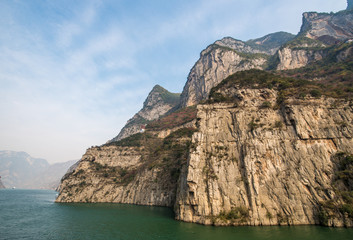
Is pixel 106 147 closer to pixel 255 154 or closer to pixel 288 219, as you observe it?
pixel 255 154

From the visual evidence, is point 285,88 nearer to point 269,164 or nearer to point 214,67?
point 269,164

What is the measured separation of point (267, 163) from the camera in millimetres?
32000

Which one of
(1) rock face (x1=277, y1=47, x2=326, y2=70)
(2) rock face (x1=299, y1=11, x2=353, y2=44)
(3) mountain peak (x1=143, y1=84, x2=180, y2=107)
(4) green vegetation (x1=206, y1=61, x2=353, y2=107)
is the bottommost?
(4) green vegetation (x1=206, y1=61, x2=353, y2=107)

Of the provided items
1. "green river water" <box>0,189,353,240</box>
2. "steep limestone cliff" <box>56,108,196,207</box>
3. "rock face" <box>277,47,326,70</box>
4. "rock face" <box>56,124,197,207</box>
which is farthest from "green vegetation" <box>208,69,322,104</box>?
"rock face" <box>277,47,326,70</box>

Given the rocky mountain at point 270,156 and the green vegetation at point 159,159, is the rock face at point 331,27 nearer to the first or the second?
the rocky mountain at point 270,156

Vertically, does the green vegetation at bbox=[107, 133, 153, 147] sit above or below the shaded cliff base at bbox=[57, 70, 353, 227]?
above

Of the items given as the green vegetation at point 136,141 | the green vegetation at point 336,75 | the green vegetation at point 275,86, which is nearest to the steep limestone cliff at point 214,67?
the green vegetation at point 336,75

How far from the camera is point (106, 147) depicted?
88500 mm

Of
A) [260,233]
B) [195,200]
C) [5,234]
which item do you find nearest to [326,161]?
[260,233]

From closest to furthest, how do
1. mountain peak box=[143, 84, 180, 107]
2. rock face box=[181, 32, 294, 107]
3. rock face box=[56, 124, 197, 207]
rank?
rock face box=[56, 124, 197, 207] < rock face box=[181, 32, 294, 107] < mountain peak box=[143, 84, 180, 107]

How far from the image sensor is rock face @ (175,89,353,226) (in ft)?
94.0

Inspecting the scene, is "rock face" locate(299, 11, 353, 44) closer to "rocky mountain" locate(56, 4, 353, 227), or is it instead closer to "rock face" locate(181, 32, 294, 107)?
"rock face" locate(181, 32, 294, 107)

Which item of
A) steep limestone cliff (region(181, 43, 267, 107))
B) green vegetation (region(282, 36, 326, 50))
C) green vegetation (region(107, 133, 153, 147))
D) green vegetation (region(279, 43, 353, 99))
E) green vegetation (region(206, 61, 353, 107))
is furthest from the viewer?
steep limestone cliff (region(181, 43, 267, 107))

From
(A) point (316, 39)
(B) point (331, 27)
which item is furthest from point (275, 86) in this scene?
(B) point (331, 27)
